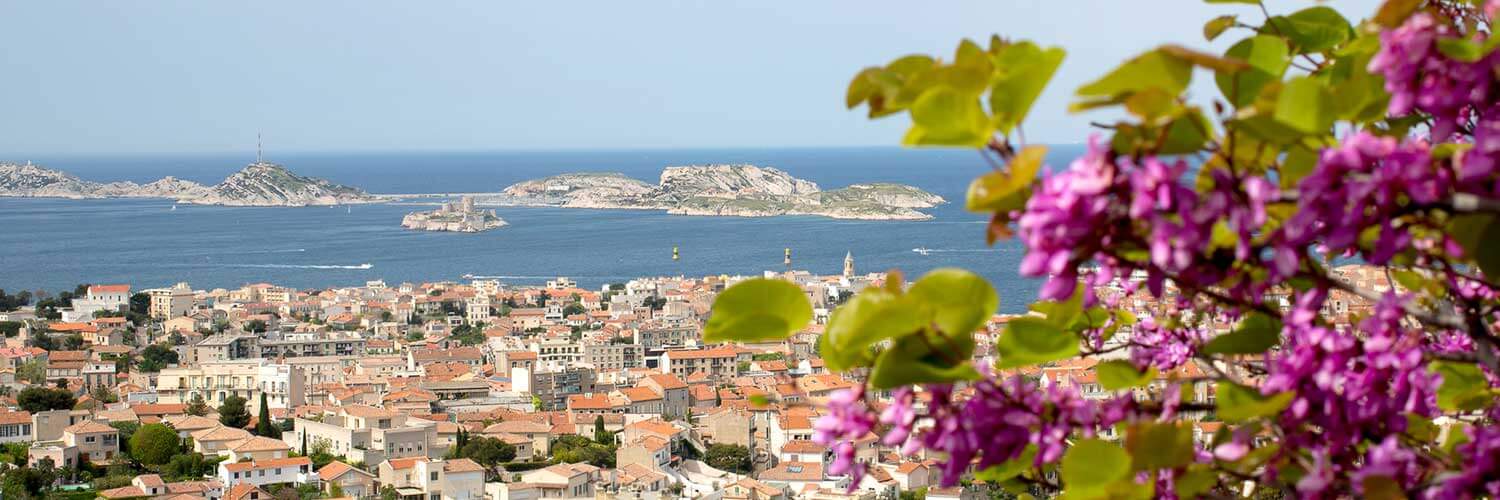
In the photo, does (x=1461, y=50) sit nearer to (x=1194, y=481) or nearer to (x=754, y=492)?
(x=1194, y=481)

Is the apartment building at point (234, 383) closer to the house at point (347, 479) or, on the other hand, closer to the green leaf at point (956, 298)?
the house at point (347, 479)

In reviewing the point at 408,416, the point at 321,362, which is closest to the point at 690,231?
the point at 321,362

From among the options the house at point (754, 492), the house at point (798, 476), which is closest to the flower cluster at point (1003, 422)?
the house at point (754, 492)

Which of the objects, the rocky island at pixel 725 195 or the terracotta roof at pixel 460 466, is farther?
the rocky island at pixel 725 195

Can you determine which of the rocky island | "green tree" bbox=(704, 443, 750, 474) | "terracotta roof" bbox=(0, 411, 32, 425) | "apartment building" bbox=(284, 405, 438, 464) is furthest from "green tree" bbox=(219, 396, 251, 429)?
the rocky island

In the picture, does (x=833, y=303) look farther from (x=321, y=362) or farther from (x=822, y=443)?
(x=822, y=443)

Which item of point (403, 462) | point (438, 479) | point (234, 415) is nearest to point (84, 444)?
point (234, 415)

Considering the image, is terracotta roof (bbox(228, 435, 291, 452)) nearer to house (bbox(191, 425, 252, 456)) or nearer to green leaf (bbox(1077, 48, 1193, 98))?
house (bbox(191, 425, 252, 456))
